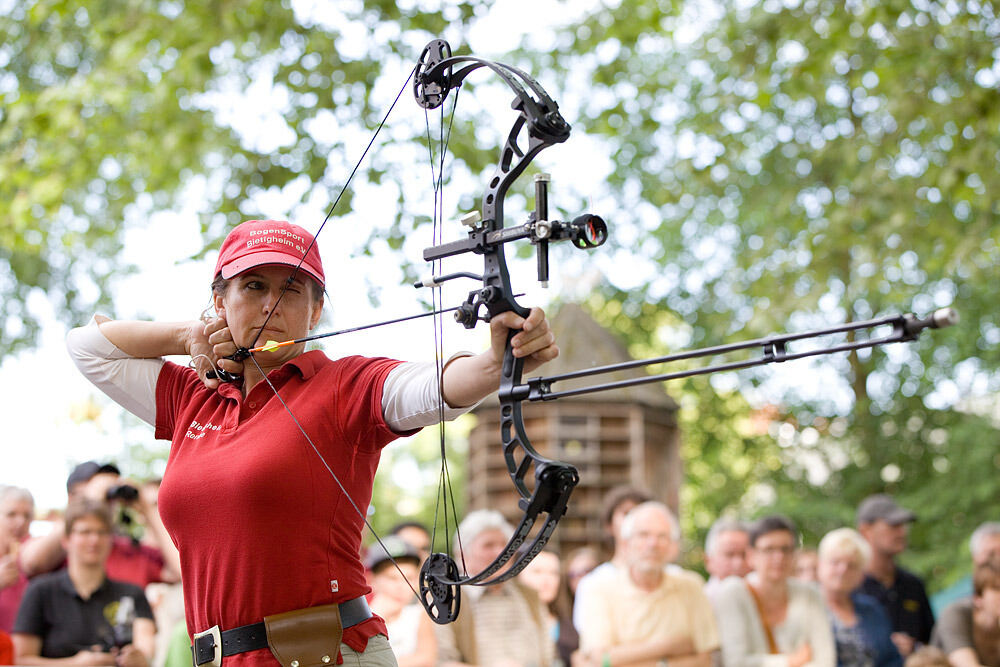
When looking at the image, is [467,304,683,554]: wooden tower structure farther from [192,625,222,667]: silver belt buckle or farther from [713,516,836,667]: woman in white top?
[192,625,222,667]: silver belt buckle

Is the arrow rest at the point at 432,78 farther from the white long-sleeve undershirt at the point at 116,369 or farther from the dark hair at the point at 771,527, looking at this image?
the dark hair at the point at 771,527

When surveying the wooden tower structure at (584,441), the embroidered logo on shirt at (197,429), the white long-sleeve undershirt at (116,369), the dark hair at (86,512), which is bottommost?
the embroidered logo on shirt at (197,429)

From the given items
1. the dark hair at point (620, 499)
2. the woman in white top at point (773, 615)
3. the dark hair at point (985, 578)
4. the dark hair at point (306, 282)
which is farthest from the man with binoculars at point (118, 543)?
the dark hair at point (985, 578)

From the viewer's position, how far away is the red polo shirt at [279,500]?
2.08m

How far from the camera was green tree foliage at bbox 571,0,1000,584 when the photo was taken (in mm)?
6457

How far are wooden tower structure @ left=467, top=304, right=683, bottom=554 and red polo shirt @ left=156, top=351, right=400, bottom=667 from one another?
9.51 meters

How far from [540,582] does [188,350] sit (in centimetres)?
405

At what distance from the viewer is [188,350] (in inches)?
97.4

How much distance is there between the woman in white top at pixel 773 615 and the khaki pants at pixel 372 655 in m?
3.70

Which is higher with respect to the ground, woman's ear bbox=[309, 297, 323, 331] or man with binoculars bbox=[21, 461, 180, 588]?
woman's ear bbox=[309, 297, 323, 331]

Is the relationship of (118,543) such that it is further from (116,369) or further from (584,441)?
(584,441)

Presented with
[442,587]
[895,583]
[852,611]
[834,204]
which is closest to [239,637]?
[442,587]

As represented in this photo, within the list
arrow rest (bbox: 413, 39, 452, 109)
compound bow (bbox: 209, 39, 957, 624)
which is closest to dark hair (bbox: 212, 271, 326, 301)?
compound bow (bbox: 209, 39, 957, 624)

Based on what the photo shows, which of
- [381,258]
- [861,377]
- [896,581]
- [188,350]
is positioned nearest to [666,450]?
[861,377]
